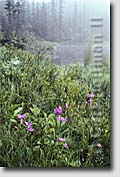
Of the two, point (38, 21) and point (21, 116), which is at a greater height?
point (38, 21)

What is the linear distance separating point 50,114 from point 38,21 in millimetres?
360

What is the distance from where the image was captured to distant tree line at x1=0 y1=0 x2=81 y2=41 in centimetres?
156

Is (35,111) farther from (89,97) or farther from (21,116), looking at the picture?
(89,97)

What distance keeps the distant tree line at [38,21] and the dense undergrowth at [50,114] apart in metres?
0.08

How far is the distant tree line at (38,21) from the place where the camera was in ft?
5.13

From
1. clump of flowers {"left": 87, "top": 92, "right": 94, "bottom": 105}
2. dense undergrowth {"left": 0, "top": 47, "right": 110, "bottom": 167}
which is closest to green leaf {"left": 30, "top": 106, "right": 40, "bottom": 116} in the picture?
dense undergrowth {"left": 0, "top": 47, "right": 110, "bottom": 167}

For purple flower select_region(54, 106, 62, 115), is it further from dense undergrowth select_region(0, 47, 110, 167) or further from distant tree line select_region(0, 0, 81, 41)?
distant tree line select_region(0, 0, 81, 41)

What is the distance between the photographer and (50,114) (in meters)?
1.59

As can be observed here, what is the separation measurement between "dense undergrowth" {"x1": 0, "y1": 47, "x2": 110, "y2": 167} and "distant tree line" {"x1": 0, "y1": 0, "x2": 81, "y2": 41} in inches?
3.1

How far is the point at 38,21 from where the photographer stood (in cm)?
159

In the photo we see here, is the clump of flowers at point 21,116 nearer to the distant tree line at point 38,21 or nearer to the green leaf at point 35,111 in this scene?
the green leaf at point 35,111

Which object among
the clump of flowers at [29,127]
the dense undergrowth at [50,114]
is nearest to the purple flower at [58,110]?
the dense undergrowth at [50,114]

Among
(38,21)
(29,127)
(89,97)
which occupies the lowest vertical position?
(29,127)

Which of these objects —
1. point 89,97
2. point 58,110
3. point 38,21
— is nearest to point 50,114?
point 58,110
